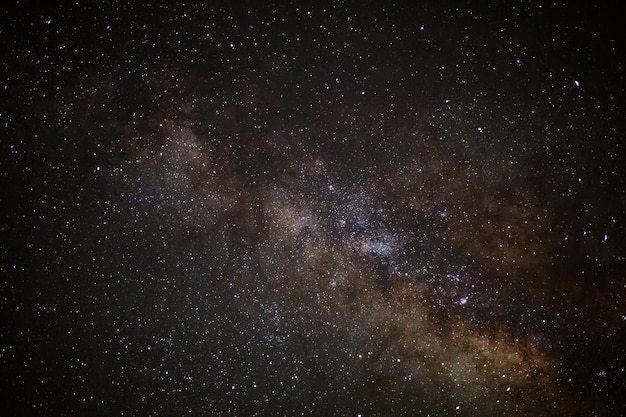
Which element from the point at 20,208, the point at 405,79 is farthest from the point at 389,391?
the point at 20,208

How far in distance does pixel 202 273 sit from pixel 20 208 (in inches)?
58.0

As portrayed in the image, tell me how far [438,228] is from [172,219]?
198 centimetres

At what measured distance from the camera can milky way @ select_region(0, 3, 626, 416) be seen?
2.12 m

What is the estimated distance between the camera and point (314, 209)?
85.4 inches

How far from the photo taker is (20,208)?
87.3 inches

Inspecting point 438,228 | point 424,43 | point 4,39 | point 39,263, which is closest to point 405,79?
point 424,43

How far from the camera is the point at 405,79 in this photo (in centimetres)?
212

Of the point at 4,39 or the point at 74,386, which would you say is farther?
the point at 74,386

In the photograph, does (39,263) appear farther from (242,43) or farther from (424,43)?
(424,43)

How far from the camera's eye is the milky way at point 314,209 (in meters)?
2.12

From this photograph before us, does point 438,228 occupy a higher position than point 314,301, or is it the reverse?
point 438,228

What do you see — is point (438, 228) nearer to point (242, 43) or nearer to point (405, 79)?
point (405, 79)

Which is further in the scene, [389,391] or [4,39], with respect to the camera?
[389,391]

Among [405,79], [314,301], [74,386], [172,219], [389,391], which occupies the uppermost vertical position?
[405,79]
